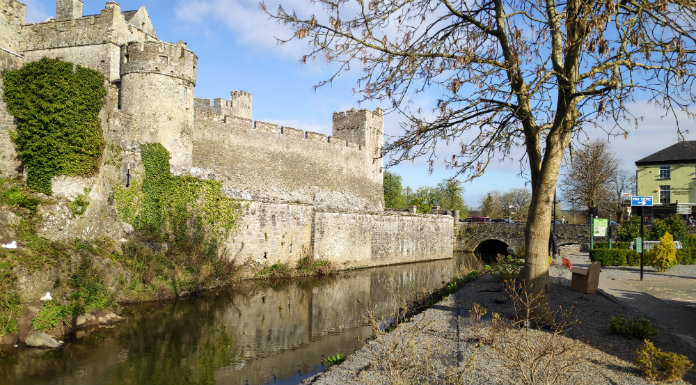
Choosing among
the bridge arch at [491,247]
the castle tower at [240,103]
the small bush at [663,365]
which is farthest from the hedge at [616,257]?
the castle tower at [240,103]

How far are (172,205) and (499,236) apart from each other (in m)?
28.9

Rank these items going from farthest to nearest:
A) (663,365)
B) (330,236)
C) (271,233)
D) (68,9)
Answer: (330,236) → (68,9) → (271,233) → (663,365)

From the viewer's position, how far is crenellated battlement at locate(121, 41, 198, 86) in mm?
18703

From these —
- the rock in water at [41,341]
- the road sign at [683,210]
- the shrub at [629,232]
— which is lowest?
the rock in water at [41,341]

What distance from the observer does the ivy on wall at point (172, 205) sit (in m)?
17.0

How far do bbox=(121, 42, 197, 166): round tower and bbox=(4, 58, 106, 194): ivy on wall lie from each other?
3.11 metres

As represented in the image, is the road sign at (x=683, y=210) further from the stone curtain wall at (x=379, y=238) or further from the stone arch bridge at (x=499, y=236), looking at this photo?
the stone curtain wall at (x=379, y=238)

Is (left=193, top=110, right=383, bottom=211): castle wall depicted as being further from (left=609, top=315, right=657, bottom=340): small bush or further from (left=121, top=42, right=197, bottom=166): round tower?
(left=609, top=315, right=657, bottom=340): small bush

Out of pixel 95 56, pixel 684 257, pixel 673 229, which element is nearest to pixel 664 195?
pixel 673 229

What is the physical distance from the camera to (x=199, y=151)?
926 inches

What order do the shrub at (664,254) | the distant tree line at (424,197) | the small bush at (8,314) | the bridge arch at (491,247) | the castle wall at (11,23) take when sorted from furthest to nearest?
the distant tree line at (424,197)
the bridge arch at (491,247)
the castle wall at (11,23)
the shrub at (664,254)
the small bush at (8,314)

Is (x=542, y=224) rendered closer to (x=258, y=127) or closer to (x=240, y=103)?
(x=258, y=127)

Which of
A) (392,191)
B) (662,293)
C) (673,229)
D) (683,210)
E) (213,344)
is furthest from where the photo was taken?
(392,191)

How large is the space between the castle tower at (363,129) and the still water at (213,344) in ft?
62.3
